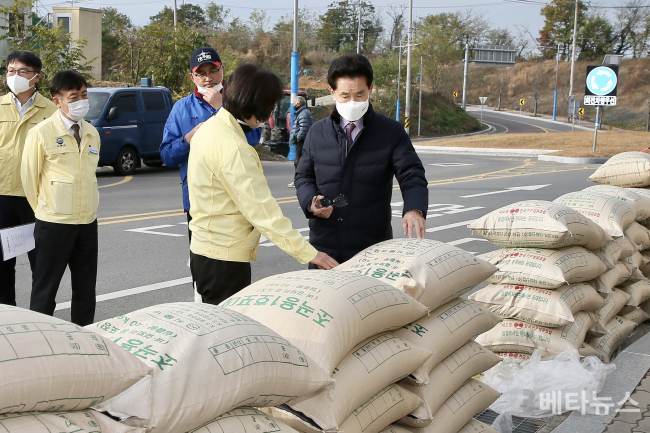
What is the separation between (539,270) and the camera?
405 centimetres

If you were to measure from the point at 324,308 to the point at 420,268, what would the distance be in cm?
74

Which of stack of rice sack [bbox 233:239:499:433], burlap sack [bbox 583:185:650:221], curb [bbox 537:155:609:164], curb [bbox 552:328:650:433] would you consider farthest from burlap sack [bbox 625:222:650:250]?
curb [bbox 537:155:609:164]

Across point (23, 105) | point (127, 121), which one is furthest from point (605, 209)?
point (127, 121)

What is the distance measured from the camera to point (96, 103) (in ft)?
48.6

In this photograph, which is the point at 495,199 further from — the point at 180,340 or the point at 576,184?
the point at 180,340

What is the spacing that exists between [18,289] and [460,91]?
88.0 m

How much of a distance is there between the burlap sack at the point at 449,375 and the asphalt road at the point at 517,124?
172ft

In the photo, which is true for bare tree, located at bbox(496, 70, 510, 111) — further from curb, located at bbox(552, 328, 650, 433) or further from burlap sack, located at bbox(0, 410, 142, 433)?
burlap sack, located at bbox(0, 410, 142, 433)

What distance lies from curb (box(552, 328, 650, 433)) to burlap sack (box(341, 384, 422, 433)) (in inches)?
45.0

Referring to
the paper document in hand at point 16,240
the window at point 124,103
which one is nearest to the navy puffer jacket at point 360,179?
the paper document in hand at point 16,240

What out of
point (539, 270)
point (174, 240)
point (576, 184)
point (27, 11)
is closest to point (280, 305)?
point (539, 270)

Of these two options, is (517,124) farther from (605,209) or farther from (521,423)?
(521,423)

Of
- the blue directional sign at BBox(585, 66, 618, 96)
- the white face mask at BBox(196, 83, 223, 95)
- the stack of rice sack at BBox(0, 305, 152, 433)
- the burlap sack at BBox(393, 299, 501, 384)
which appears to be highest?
the blue directional sign at BBox(585, 66, 618, 96)

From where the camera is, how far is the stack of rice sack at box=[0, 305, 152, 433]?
4.44 feet
